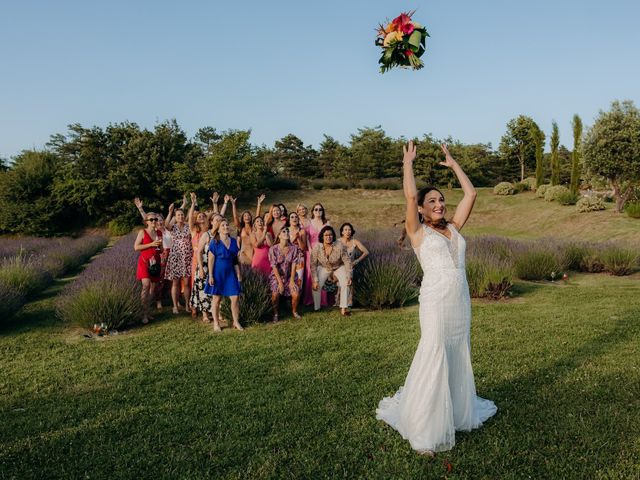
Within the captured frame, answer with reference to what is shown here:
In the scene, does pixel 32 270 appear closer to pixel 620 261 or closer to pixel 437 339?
pixel 437 339

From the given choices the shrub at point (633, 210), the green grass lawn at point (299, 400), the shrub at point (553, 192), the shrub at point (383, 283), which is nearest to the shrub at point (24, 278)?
the green grass lawn at point (299, 400)

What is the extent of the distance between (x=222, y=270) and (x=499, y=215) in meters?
26.3

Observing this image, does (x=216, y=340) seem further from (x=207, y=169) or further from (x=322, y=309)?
(x=207, y=169)

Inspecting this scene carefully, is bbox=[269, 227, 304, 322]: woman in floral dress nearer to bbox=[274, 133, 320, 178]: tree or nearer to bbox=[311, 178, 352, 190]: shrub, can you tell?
bbox=[311, 178, 352, 190]: shrub

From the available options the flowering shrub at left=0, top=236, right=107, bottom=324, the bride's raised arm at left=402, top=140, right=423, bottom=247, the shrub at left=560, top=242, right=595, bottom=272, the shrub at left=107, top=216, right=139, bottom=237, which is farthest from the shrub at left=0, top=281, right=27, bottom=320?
the shrub at left=107, top=216, right=139, bottom=237

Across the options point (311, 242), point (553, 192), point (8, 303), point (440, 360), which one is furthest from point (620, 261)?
point (553, 192)

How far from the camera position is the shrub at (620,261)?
13.6 meters

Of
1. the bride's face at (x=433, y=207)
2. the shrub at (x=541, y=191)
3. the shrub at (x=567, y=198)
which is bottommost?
the shrub at (x=567, y=198)

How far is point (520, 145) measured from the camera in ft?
161

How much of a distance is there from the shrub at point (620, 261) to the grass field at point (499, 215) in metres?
5.78

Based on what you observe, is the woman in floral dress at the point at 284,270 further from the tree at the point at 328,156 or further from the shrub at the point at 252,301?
the tree at the point at 328,156

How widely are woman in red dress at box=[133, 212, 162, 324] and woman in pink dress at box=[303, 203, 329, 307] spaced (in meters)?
2.80

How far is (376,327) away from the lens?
806cm

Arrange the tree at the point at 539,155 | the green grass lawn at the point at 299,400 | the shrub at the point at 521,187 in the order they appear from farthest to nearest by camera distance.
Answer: the shrub at the point at 521,187 < the tree at the point at 539,155 < the green grass lawn at the point at 299,400
